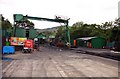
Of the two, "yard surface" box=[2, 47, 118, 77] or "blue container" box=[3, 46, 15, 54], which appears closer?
"yard surface" box=[2, 47, 118, 77]

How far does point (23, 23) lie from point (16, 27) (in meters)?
3.42

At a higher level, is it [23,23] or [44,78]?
[23,23]

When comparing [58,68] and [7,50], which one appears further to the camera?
[7,50]

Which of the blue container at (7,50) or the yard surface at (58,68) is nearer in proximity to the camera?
the yard surface at (58,68)

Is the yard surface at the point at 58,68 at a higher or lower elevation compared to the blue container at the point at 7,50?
lower

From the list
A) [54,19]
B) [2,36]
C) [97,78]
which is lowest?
[97,78]

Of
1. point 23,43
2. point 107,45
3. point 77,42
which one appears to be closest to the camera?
point 23,43

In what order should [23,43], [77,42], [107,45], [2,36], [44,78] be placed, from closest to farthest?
[44,78], [2,36], [23,43], [107,45], [77,42]

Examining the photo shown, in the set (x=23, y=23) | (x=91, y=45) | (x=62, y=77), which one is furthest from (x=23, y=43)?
(x=62, y=77)

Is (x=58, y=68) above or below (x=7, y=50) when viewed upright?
below

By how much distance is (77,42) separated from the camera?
83250 mm

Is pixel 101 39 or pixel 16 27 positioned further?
pixel 101 39

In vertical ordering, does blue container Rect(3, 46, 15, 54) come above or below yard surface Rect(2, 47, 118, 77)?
above

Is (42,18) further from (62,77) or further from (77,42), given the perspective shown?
(62,77)
